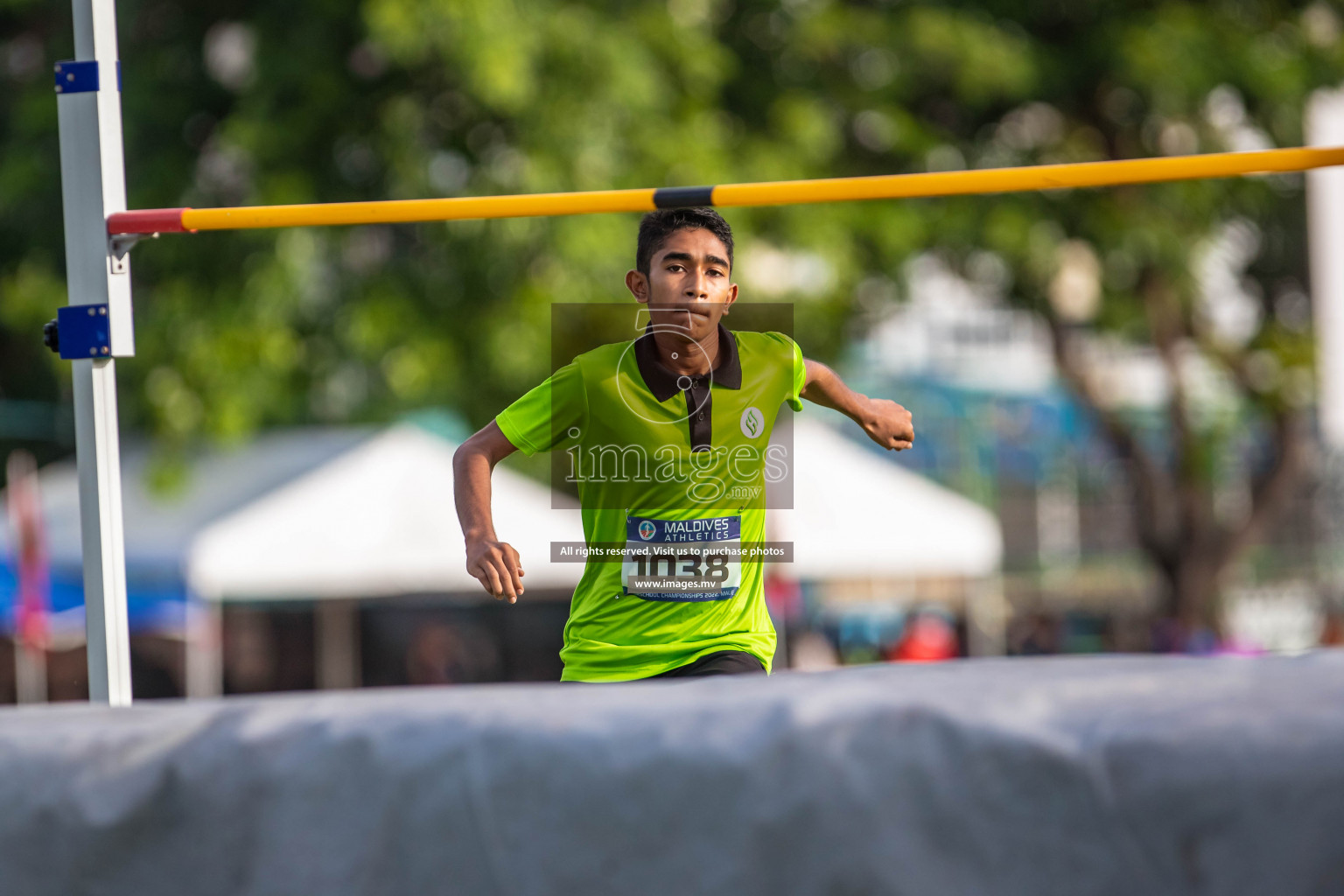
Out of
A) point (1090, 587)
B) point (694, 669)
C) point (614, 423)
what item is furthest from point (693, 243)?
point (1090, 587)

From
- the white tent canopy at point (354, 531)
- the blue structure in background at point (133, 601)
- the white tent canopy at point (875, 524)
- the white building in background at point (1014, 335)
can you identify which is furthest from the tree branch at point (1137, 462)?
the blue structure in background at point (133, 601)

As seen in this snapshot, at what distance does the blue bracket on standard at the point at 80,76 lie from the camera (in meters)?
3.25

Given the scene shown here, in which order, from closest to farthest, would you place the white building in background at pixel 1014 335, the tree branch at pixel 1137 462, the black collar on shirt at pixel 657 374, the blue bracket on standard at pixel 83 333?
the black collar on shirt at pixel 657 374 → the blue bracket on standard at pixel 83 333 → the white building in background at pixel 1014 335 → the tree branch at pixel 1137 462

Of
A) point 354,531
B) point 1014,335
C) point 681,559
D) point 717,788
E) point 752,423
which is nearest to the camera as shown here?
point 717,788

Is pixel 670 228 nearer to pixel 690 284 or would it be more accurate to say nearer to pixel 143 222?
pixel 690 284

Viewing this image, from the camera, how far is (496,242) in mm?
8180

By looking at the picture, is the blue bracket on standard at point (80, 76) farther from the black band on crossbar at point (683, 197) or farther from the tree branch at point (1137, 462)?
the tree branch at point (1137, 462)

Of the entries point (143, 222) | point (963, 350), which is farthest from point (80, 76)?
point (963, 350)

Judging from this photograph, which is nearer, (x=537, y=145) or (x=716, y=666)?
(x=716, y=666)

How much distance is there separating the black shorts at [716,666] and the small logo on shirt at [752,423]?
18.2 inches

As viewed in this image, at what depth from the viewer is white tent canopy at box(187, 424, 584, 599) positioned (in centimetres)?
912

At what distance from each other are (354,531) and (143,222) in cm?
623

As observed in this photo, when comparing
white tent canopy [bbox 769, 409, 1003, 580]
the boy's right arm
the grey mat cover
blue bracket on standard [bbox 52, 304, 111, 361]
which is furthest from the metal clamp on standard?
white tent canopy [bbox 769, 409, 1003, 580]

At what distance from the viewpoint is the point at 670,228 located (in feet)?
9.52
